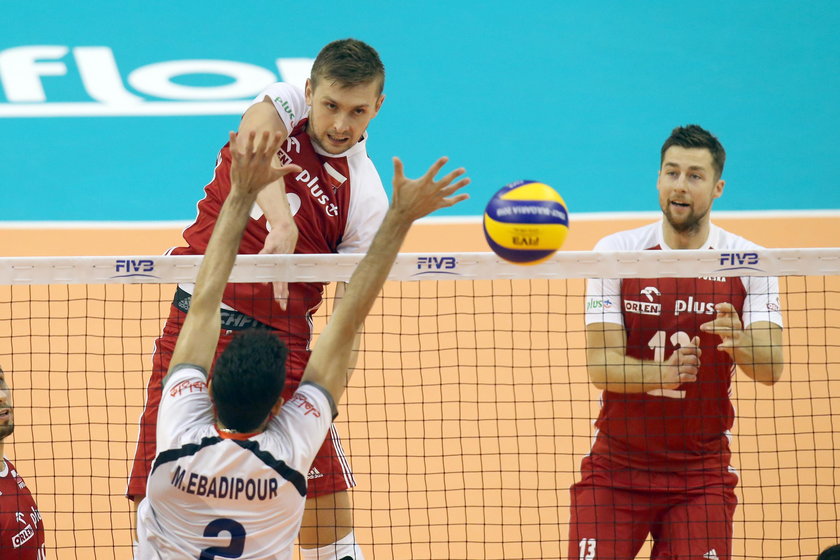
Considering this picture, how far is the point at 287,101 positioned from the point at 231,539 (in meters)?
2.68

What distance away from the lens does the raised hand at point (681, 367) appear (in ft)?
18.1

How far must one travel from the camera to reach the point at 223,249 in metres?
4.48

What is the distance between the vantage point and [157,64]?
589 inches

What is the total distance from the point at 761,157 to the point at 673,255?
9178 mm

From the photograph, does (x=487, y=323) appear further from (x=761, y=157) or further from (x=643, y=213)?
(x=761, y=157)

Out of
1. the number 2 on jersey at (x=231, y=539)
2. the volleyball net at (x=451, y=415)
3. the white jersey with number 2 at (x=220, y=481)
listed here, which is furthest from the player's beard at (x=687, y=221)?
the number 2 on jersey at (x=231, y=539)

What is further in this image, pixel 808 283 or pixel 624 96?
pixel 624 96

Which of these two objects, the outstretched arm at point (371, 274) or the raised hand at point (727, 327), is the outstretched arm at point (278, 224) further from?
the raised hand at point (727, 327)

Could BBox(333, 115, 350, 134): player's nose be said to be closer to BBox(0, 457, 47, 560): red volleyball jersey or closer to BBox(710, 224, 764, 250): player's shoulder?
BBox(710, 224, 764, 250): player's shoulder

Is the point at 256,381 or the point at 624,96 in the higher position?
the point at 624,96

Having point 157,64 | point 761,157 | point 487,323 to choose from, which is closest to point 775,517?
point 487,323

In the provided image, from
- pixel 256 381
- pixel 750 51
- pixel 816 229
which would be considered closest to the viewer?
pixel 256 381

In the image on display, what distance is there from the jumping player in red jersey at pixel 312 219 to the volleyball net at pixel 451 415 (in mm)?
334

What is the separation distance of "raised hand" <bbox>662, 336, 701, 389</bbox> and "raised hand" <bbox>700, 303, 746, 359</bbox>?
0.14m
